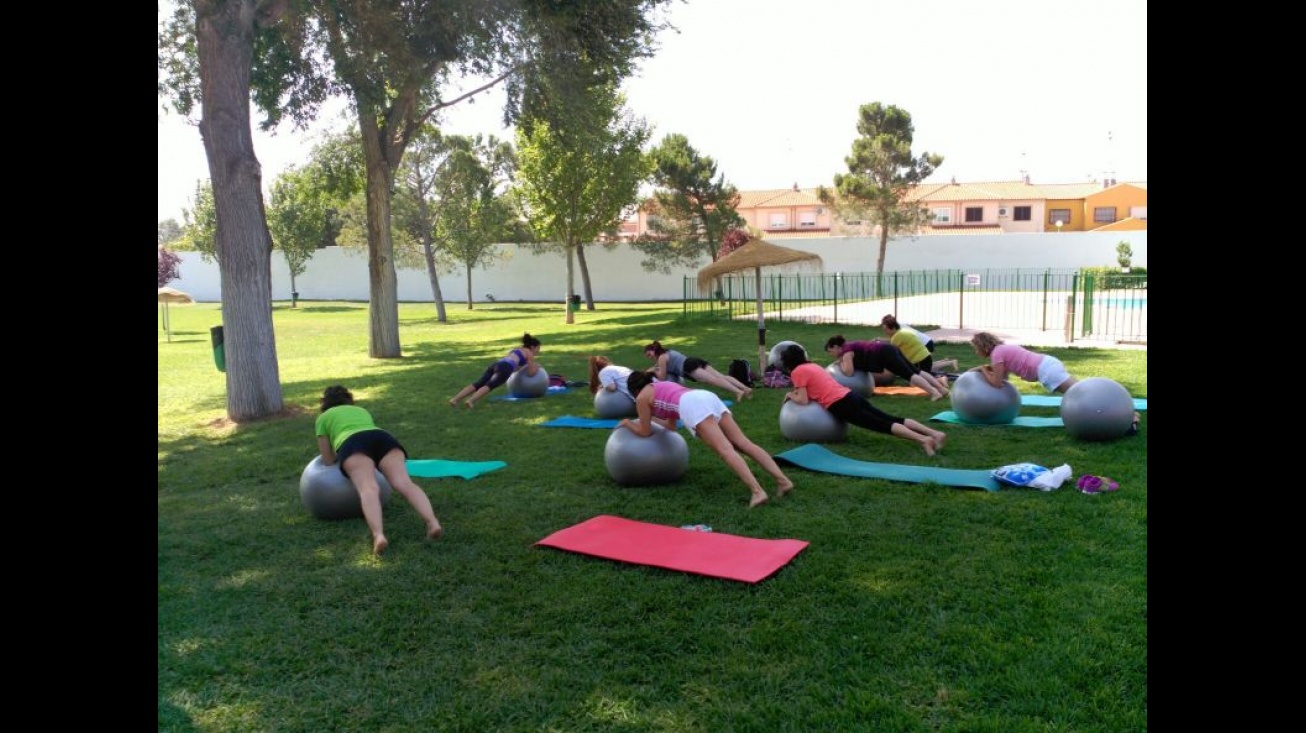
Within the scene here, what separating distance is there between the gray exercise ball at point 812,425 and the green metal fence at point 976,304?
6.20 meters

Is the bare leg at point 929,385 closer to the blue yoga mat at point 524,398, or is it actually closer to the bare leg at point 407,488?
the blue yoga mat at point 524,398

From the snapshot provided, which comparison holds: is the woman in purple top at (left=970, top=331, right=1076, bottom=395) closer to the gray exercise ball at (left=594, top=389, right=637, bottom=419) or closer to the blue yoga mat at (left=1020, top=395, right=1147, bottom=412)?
the blue yoga mat at (left=1020, top=395, right=1147, bottom=412)

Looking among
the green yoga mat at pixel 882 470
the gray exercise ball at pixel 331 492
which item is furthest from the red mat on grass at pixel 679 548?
the green yoga mat at pixel 882 470

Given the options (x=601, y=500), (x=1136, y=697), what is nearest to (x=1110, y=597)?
(x=1136, y=697)

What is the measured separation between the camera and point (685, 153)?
3472cm

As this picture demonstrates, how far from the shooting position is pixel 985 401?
867 centimetres

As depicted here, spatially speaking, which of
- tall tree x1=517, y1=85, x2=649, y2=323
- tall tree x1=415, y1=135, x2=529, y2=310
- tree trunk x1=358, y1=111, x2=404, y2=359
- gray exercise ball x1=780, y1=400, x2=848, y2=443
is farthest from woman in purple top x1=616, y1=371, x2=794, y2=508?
tall tree x1=415, y1=135, x2=529, y2=310

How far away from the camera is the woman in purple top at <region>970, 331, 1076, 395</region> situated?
870 cm

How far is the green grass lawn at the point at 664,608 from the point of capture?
3.46 meters

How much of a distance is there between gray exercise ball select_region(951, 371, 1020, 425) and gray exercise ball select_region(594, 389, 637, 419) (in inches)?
143

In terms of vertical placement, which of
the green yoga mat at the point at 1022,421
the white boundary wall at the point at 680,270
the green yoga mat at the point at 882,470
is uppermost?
the white boundary wall at the point at 680,270

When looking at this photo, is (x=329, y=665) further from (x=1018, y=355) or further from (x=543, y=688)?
(x=1018, y=355)

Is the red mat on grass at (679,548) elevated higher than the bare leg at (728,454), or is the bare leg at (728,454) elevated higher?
the bare leg at (728,454)
